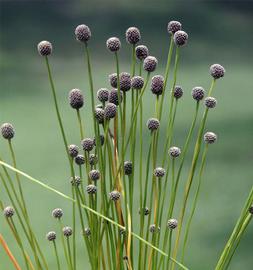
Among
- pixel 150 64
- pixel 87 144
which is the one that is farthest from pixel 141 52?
Result: pixel 87 144

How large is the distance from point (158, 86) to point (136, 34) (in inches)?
2.9

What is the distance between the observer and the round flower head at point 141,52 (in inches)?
29.0

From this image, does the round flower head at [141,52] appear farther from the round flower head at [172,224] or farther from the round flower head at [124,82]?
the round flower head at [172,224]

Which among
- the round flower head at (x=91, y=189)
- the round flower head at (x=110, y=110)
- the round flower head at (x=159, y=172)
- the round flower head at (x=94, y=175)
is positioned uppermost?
the round flower head at (x=110, y=110)

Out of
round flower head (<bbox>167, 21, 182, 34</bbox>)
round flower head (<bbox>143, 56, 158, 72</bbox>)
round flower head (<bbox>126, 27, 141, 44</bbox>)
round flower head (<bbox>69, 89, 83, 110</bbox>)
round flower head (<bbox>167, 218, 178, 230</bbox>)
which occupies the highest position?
round flower head (<bbox>167, 21, 182, 34</bbox>)

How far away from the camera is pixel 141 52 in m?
0.74

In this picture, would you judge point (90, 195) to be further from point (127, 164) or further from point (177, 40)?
point (177, 40)

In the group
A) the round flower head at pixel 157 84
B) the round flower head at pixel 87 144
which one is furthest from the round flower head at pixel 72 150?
the round flower head at pixel 157 84

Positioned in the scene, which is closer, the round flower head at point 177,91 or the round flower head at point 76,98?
the round flower head at point 76,98

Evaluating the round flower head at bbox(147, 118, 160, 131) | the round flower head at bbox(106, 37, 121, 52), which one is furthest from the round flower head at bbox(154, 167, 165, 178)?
the round flower head at bbox(106, 37, 121, 52)

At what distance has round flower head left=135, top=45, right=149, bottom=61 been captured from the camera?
738 millimetres

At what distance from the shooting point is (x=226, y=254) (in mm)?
777

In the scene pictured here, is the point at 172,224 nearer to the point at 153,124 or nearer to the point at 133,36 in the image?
the point at 153,124

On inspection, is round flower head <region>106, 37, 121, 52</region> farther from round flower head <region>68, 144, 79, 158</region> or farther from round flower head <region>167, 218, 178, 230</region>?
round flower head <region>167, 218, 178, 230</region>
